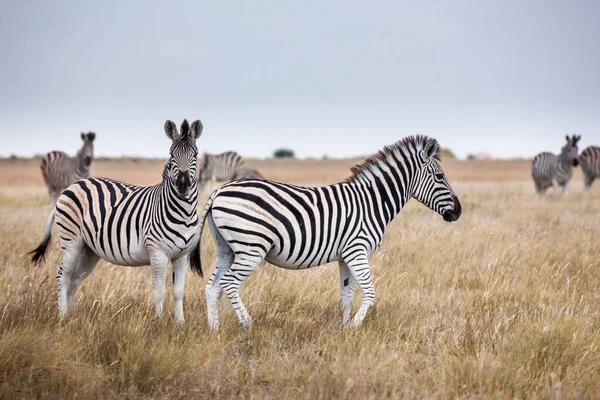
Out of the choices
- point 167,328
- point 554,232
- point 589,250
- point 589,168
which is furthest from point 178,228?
point 589,168

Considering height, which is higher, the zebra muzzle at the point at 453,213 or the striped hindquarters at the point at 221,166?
the striped hindquarters at the point at 221,166

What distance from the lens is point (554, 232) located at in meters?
11.7

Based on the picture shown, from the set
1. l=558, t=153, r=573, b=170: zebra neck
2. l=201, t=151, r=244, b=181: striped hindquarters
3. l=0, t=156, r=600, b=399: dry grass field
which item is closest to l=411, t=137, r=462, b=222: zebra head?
l=0, t=156, r=600, b=399: dry grass field

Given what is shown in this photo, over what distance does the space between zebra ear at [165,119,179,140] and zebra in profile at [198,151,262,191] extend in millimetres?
22878

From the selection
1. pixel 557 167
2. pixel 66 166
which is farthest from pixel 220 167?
pixel 557 167

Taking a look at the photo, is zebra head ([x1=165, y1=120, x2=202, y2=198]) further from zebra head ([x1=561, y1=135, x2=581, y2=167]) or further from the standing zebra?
zebra head ([x1=561, y1=135, x2=581, y2=167])

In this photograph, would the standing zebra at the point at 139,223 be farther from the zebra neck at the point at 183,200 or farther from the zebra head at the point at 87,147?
the zebra head at the point at 87,147

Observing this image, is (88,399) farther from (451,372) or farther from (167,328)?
(451,372)

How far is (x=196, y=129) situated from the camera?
5566mm

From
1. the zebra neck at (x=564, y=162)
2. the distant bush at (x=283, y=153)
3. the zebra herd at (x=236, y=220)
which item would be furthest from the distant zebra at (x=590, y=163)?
the distant bush at (x=283, y=153)

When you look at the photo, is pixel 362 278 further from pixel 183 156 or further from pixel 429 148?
pixel 183 156

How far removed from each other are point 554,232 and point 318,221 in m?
7.81

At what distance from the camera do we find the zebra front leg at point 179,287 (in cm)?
Result: 574

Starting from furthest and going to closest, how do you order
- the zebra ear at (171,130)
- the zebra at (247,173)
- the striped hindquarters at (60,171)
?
the zebra at (247,173), the striped hindquarters at (60,171), the zebra ear at (171,130)
